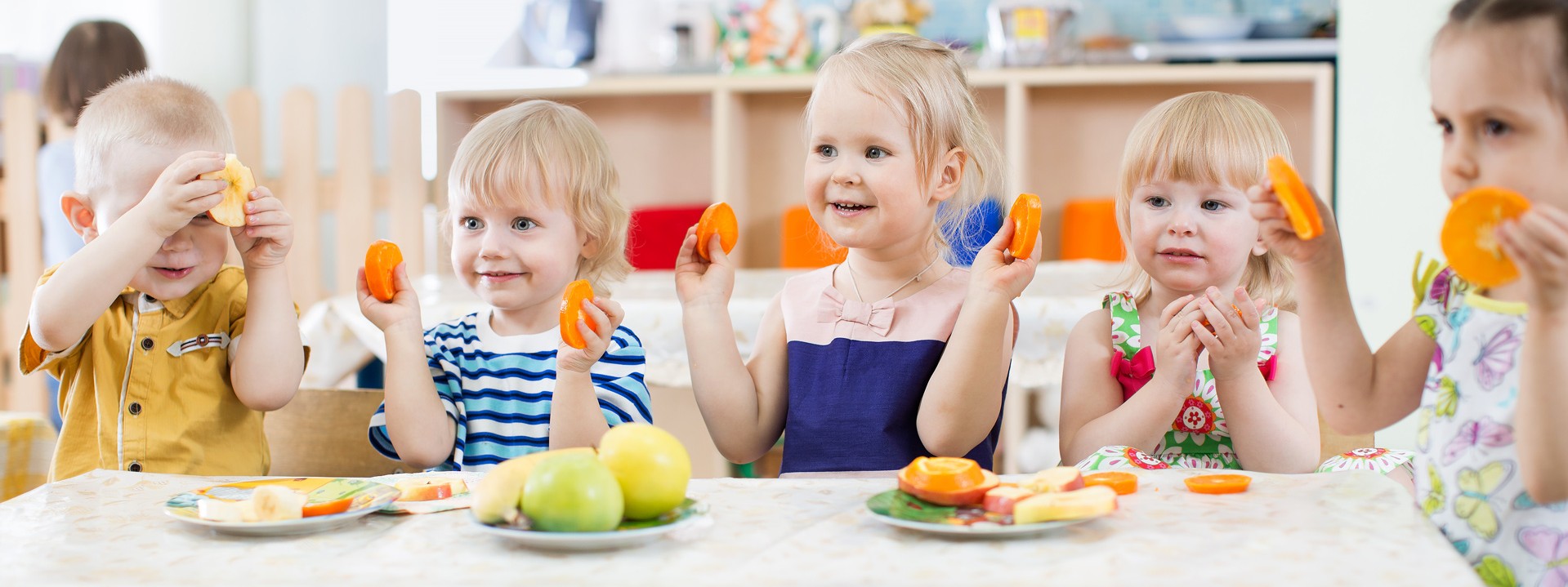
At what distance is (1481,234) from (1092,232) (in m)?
2.86

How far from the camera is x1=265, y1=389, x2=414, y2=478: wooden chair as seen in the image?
142 centimetres

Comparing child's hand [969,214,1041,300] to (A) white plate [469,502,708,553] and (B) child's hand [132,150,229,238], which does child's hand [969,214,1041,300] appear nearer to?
(A) white plate [469,502,708,553]

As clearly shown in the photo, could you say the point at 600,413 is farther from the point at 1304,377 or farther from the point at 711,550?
the point at 1304,377

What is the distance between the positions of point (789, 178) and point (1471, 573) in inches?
128

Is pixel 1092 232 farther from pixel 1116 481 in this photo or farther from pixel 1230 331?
pixel 1116 481

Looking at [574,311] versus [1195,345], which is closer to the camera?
[574,311]

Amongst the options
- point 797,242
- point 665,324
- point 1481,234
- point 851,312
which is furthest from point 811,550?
point 797,242

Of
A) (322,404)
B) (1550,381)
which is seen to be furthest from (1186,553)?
(322,404)

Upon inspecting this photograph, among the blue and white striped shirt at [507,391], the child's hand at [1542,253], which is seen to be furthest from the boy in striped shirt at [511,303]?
the child's hand at [1542,253]

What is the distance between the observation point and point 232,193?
1156 mm

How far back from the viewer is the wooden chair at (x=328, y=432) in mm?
1420

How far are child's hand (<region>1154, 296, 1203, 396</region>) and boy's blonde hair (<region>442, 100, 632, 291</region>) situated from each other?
61cm

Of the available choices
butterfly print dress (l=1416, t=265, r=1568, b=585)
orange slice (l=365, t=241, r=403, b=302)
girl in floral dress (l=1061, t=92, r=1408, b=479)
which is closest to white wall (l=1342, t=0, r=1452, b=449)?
girl in floral dress (l=1061, t=92, r=1408, b=479)

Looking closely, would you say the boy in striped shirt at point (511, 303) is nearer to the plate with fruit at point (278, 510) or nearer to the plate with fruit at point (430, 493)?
the plate with fruit at point (430, 493)
